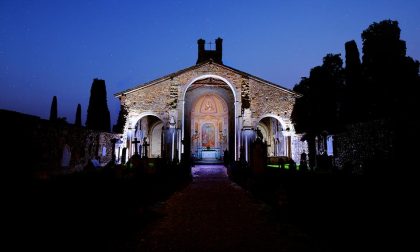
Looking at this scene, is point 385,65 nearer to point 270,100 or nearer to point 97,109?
point 270,100

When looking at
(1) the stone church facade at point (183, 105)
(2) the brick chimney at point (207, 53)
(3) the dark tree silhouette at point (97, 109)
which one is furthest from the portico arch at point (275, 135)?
(3) the dark tree silhouette at point (97, 109)

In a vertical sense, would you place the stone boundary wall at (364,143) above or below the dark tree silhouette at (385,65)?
below

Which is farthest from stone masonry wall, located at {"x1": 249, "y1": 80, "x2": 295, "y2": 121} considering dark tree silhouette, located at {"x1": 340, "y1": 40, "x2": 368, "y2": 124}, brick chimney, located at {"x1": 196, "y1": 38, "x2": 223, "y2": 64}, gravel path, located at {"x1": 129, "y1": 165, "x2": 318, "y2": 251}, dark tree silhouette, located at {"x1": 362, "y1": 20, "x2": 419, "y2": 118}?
gravel path, located at {"x1": 129, "y1": 165, "x2": 318, "y2": 251}

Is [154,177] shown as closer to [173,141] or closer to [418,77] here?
[173,141]

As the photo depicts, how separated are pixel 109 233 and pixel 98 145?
57.7ft

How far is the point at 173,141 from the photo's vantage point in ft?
77.2

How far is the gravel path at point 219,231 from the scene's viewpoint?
15.7ft

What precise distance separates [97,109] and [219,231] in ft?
86.0

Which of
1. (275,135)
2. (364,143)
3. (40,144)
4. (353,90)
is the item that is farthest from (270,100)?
(40,144)

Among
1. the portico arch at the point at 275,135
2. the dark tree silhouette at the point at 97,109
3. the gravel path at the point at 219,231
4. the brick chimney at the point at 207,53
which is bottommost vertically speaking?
the gravel path at the point at 219,231

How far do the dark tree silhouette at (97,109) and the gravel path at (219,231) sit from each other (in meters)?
22.2

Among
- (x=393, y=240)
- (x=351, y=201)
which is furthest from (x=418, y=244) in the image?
(x=351, y=201)

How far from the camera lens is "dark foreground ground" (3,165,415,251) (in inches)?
164

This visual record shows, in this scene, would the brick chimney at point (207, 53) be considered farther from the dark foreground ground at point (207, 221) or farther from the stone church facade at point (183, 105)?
the dark foreground ground at point (207, 221)
